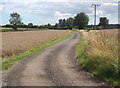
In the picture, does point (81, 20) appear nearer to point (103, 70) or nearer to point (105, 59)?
point (105, 59)

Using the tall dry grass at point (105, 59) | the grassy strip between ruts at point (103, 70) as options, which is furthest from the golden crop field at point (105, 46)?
the grassy strip between ruts at point (103, 70)

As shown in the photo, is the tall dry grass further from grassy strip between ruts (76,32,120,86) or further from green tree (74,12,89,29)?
green tree (74,12,89,29)

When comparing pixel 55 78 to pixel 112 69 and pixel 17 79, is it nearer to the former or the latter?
pixel 17 79

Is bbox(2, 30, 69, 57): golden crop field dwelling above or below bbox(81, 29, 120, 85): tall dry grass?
below

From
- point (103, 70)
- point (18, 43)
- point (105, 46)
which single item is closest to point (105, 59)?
point (103, 70)

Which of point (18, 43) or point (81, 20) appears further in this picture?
point (81, 20)

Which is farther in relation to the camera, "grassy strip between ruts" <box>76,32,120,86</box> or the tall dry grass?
the tall dry grass

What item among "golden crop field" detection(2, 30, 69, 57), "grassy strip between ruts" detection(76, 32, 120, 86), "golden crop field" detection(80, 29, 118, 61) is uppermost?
"golden crop field" detection(80, 29, 118, 61)

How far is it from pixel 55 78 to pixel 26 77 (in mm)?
1213

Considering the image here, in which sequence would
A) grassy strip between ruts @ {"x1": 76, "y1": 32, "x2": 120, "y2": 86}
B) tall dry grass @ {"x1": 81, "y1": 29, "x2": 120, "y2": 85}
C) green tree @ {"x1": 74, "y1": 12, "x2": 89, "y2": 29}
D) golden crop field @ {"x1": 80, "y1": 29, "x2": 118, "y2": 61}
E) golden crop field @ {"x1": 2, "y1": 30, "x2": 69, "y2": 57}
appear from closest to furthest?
grassy strip between ruts @ {"x1": 76, "y1": 32, "x2": 120, "y2": 86}
tall dry grass @ {"x1": 81, "y1": 29, "x2": 120, "y2": 85}
golden crop field @ {"x1": 80, "y1": 29, "x2": 118, "y2": 61}
golden crop field @ {"x1": 2, "y1": 30, "x2": 69, "y2": 57}
green tree @ {"x1": 74, "y1": 12, "x2": 89, "y2": 29}

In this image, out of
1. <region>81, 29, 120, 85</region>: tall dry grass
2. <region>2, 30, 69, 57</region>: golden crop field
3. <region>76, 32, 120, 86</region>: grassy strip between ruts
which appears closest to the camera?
<region>76, 32, 120, 86</region>: grassy strip between ruts

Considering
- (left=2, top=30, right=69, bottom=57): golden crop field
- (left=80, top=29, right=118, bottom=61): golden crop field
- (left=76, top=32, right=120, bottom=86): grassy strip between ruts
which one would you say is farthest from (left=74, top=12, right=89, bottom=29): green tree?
(left=76, top=32, right=120, bottom=86): grassy strip between ruts

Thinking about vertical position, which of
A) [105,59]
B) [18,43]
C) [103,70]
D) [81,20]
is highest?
[81,20]

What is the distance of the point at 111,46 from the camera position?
395 inches
